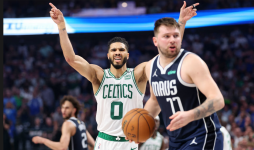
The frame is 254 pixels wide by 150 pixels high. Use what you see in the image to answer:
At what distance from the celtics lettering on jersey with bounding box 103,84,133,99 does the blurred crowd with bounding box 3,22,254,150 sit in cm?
528

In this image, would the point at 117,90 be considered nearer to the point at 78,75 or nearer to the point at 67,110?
the point at 67,110

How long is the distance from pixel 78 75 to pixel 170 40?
11223 millimetres

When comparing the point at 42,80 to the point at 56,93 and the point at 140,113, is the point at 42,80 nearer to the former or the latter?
the point at 56,93

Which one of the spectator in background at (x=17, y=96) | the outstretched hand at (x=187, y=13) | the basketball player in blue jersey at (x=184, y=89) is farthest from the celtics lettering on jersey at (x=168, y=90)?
the spectator in background at (x=17, y=96)

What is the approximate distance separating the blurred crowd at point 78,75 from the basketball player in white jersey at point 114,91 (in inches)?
204

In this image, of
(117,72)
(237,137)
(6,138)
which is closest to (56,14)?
(117,72)

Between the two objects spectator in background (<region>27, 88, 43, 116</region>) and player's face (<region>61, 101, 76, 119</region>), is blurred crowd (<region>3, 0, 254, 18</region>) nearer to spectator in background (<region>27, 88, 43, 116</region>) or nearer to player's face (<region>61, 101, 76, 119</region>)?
spectator in background (<region>27, 88, 43, 116</region>)

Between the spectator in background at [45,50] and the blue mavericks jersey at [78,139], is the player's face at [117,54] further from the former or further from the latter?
the spectator in background at [45,50]

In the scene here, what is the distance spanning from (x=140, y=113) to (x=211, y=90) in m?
0.90

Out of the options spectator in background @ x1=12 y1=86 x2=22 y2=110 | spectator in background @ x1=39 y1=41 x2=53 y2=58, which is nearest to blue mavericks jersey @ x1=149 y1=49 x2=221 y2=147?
spectator in background @ x1=12 y1=86 x2=22 y2=110

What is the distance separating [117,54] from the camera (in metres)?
4.60

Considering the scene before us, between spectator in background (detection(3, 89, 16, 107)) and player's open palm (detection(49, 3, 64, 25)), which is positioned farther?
spectator in background (detection(3, 89, 16, 107))

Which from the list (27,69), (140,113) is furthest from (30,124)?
(140,113)

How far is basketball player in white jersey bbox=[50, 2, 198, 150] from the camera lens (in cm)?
445
